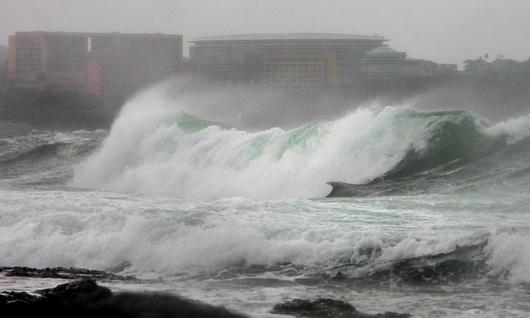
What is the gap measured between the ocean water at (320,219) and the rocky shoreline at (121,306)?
307 mm

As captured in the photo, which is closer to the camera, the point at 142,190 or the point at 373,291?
the point at 373,291

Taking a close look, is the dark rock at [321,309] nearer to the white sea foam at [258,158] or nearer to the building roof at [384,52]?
the white sea foam at [258,158]

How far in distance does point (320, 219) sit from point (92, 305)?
5.36 meters

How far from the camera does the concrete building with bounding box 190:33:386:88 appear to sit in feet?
161

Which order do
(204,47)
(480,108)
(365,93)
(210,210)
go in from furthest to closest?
(204,47)
(365,93)
(480,108)
(210,210)

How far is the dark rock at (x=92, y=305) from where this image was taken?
8.09 m

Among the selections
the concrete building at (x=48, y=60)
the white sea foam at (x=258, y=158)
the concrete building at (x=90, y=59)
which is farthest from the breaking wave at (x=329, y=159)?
the concrete building at (x=48, y=60)

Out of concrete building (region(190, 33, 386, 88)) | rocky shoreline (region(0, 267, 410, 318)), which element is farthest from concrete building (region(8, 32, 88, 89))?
rocky shoreline (region(0, 267, 410, 318))

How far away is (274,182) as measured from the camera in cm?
1938

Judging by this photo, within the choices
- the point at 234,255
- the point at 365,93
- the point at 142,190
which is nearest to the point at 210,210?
the point at 234,255

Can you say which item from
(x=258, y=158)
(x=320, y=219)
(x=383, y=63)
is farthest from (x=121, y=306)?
(x=383, y=63)

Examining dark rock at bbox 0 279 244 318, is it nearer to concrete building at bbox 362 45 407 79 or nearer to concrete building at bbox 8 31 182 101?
concrete building at bbox 362 45 407 79

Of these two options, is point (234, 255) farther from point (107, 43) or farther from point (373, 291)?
point (107, 43)

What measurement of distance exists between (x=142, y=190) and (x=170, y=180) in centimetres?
86
